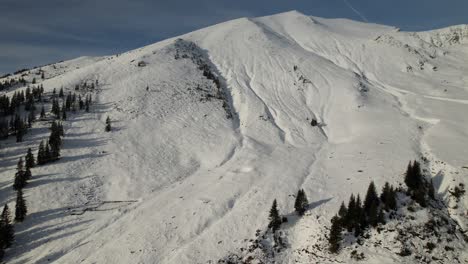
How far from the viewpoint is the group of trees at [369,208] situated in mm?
28489

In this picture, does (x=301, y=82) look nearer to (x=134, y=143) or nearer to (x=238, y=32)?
(x=134, y=143)

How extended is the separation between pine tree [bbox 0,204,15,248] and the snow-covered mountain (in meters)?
1.07

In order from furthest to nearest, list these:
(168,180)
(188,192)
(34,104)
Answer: (34,104) → (168,180) → (188,192)

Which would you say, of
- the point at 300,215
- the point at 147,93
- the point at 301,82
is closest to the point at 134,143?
the point at 147,93

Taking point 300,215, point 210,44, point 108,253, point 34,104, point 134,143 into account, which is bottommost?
point 108,253

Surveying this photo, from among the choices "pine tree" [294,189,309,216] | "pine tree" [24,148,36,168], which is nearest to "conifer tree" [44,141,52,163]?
"pine tree" [24,148,36,168]

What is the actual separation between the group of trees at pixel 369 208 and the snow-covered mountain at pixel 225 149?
6.38 ft

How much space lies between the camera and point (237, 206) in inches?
1401

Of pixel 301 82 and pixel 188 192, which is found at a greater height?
pixel 301 82

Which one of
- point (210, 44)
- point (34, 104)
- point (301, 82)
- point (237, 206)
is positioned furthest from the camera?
point (210, 44)

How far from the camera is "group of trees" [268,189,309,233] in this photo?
31453 millimetres

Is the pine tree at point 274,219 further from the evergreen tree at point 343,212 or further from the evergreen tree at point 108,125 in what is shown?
the evergreen tree at point 108,125

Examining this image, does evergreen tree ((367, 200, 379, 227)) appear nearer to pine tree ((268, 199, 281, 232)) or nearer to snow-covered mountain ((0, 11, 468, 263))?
snow-covered mountain ((0, 11, 468, 263))

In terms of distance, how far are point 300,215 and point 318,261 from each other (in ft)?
21.5
